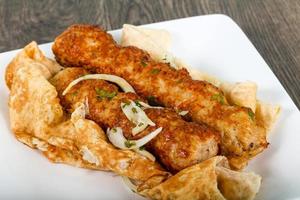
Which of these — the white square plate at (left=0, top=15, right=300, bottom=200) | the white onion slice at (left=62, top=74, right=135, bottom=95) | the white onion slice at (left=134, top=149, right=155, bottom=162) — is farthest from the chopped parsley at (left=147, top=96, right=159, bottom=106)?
the white square plate at (left=0, top=15, right=300, bottom=200)

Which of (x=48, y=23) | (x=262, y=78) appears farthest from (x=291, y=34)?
(x=48, y=23)

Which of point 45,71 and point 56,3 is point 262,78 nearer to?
point 45,71

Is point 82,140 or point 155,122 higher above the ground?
point 155,122

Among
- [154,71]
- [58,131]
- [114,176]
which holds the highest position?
[154,71]

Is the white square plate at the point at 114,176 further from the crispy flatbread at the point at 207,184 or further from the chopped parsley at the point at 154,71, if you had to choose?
the chopped parsley at the point at 154,71

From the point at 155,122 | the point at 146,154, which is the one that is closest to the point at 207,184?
the point at 146,154

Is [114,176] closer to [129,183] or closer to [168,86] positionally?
[129,183]
